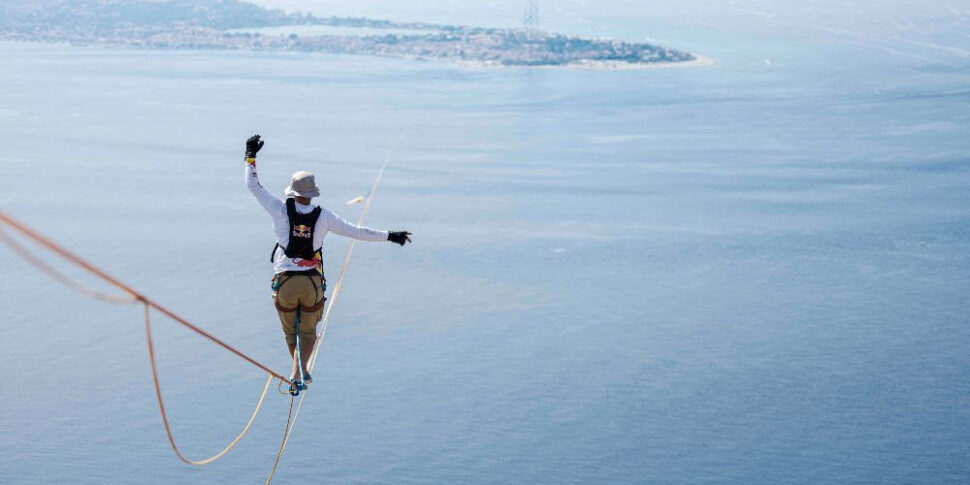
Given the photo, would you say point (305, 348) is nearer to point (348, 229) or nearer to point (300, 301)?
point (300, 301)

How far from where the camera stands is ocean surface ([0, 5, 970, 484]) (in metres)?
31.2

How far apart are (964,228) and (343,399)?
33.2 metres

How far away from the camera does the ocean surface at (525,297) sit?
31234 millimetres

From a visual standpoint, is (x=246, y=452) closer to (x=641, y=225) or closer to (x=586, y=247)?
(x=586, y=247)

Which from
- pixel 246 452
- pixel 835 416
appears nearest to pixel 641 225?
pixel 835 416

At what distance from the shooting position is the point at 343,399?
33.8 meters

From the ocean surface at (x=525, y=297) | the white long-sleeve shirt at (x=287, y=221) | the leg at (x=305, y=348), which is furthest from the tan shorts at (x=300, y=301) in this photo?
the ocean surface at (x=525, y=297)

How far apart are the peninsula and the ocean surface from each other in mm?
42938

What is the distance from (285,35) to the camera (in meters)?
156

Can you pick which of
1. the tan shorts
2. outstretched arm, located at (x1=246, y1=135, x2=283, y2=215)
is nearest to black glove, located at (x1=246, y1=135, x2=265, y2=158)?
outstretched arm, located at (x1=246, y1=135, x2=283, y2=215)

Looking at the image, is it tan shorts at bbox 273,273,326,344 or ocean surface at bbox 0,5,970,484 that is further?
ocean surface at bbox 0,5,970,484

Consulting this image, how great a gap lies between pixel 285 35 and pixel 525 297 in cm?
12360

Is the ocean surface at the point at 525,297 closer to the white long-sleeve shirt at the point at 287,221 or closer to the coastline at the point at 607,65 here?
the white long-sleeve shirt at the point at 287,221

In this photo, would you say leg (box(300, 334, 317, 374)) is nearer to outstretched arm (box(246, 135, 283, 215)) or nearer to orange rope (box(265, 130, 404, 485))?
orange rope (box(265, 130, 404, 485))
